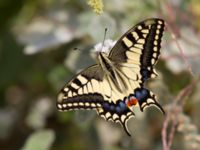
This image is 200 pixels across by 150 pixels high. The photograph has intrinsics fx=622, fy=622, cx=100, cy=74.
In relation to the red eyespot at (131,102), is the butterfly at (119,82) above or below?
above

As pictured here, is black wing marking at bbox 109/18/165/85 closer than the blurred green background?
Yes

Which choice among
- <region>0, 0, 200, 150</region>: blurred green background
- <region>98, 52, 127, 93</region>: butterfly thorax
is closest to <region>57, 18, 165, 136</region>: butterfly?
<region>98, 52, 127, 93</region>: butterfly thorax

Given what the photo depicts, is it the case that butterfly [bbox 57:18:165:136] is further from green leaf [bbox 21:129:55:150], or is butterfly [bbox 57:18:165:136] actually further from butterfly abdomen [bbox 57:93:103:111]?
green leaf [bbox 21:129:55:150]

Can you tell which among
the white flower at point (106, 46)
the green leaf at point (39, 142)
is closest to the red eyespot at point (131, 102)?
the white flower at point (106, 46)

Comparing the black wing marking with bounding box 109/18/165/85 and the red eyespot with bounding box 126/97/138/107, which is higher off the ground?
the black wing marking with bounding box 109/18/165/85

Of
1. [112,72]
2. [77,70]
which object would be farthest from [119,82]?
[77,70]

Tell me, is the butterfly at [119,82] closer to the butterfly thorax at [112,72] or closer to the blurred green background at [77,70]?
the butterfly thorax at [112,72]
